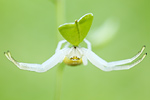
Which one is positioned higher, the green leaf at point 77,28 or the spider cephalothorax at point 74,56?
the green leaf at point 77,28

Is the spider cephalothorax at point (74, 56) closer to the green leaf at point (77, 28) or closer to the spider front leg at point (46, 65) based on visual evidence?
the spider front leg at point (46, 65)

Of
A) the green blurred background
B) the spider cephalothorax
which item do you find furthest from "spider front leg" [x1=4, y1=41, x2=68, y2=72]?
the green blurred background

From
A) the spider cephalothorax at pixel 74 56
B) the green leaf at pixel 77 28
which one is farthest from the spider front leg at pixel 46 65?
the green leaf at pixel 77 28

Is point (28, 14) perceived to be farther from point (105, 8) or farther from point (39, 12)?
→ point (105, 8)

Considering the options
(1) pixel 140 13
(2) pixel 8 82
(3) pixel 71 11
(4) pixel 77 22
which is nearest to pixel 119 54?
(1) pixel 140 13

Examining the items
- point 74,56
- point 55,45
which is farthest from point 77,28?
point 55,45
